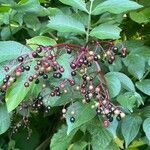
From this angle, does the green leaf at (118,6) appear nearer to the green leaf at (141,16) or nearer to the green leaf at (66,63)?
the green leaf at (66,63)

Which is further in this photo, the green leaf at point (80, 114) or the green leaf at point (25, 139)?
the green leaf at point (25, 139)

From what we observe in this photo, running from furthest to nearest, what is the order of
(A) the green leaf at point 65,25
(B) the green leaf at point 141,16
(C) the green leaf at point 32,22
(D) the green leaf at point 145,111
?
(B) the green leaf at point 141,16
(C) the green leaf at point 32,22
(D) the green leaf at point 145,111
(A) the green leaf at point 65,25

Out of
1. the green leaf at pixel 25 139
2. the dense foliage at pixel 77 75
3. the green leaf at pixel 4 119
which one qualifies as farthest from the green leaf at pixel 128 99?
the green leaf at pixel 25 139

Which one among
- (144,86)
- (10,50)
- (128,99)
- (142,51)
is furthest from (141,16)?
(10,50)

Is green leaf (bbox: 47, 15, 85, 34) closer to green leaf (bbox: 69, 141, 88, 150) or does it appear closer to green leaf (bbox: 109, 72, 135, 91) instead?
green leaf (bbox: 109, 72, 135, 91)

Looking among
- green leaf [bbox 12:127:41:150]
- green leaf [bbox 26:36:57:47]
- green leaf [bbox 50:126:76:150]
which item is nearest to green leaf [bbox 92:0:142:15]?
green leaf [bbox 26:36:57:47]

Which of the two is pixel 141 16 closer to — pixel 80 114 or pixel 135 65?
pixel 135 65

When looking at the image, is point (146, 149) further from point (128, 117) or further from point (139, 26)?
point (139, 26)
